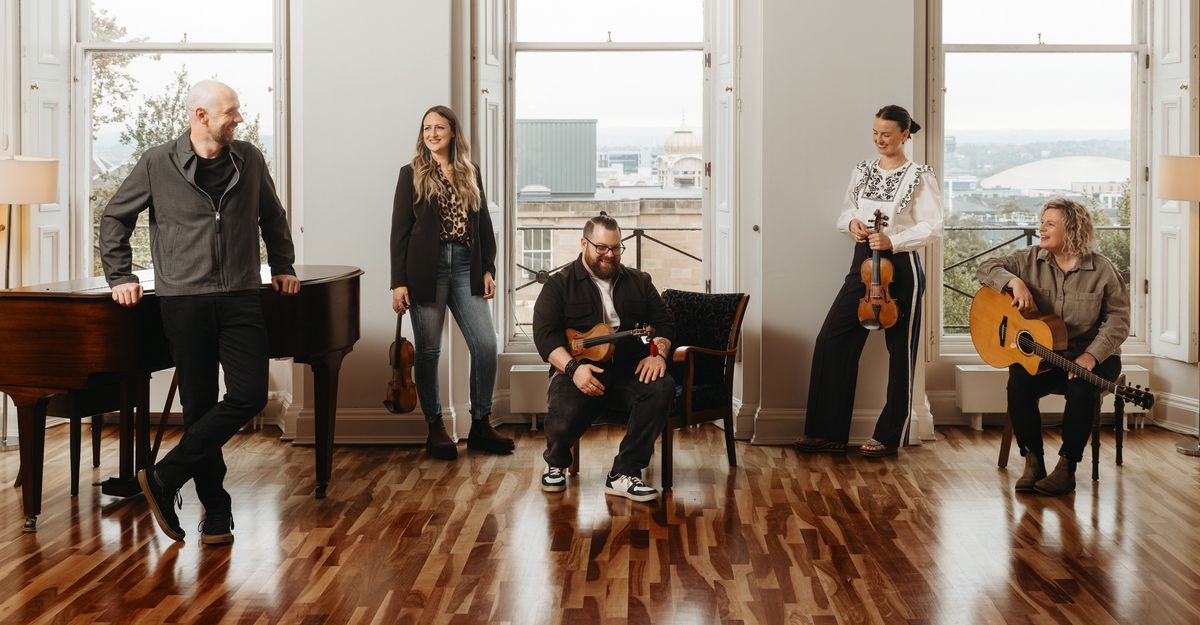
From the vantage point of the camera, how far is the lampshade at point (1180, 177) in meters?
5.48

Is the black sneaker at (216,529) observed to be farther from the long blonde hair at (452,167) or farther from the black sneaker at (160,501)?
the long blonde hair at (452,167)

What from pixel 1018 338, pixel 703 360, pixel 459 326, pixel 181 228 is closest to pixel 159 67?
pixel 459 326

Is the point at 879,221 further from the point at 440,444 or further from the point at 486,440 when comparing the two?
the point at 440,444

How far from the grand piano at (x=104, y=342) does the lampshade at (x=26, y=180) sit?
1.08 metres

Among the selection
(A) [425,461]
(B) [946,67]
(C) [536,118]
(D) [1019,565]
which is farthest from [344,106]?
(D) [1019,565]

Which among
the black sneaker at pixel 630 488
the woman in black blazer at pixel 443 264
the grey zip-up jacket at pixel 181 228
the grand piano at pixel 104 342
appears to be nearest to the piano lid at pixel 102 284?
the grand piano at pixel 104 342

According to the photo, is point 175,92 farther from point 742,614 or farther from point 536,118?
point 742,614

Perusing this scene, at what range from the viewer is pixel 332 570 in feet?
12.5

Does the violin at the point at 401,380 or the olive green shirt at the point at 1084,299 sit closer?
the olive green shirt at the point at 1084,299

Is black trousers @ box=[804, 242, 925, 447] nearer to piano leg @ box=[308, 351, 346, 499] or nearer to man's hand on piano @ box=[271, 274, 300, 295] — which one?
piano leg @ box=[308, 351, 346, 499]

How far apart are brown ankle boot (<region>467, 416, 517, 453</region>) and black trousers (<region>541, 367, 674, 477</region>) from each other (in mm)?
850

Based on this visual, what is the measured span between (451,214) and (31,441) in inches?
78.5

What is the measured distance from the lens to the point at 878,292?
17.4 feet

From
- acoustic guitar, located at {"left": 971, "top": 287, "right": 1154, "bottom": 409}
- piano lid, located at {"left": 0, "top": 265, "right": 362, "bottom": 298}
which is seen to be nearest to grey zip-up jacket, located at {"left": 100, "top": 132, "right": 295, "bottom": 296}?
piano lid, located at {"left": 0, "top": 265, "right": 362, "bottom": 298}
